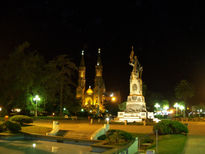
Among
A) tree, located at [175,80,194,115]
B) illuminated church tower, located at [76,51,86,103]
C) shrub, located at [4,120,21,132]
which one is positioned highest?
illuminated church tower, located at [76,51,86,103]

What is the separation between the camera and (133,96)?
45.7 m

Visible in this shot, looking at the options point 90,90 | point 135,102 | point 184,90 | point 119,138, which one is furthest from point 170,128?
point 90,90

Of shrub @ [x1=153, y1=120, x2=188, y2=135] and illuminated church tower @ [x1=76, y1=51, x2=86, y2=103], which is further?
illuminated church tower @ [x1=76, y1=51, x2=86, y2=103]

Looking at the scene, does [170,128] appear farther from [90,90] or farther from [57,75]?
[90,90]

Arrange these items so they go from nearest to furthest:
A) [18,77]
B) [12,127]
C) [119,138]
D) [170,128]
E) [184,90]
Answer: [119,138], [170,128], [12,127], [18,77], [184,90]

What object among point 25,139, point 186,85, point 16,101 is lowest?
point 25,139

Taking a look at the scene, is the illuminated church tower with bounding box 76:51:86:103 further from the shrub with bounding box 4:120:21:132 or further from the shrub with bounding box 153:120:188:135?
the shrub with bounding box 153:120:188:135

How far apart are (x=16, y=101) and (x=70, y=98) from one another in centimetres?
1599

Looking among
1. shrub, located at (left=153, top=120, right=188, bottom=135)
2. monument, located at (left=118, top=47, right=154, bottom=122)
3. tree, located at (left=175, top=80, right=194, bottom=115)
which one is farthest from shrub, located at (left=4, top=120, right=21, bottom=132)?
tree, located at (left=175, top=80, right=194, bottom=115)

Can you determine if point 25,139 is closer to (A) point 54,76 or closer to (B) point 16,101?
(B) point 16,101

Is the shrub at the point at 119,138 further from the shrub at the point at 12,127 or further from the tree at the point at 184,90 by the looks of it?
the tree at the point at 184,90

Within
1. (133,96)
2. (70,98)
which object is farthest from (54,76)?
(133,96)

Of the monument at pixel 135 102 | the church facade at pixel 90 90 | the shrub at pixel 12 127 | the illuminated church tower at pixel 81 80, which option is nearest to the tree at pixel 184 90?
the monument at pixel 135 102

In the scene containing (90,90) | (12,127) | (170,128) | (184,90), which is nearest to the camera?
(170,128)
